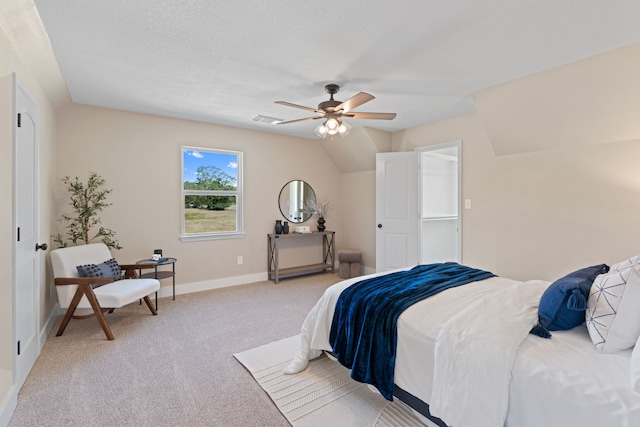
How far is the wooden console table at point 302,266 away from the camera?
507 centimetres

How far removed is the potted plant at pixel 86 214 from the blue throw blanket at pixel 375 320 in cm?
319

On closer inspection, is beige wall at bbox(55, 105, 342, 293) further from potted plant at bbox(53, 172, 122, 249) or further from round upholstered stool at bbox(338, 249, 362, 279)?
round upholstered stool at bbox(338, 249, 362, 279)

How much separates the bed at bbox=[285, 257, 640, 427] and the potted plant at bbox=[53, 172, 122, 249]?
12.2ft

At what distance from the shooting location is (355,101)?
271 cm

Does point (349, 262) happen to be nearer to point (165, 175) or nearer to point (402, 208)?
point (402, 208)

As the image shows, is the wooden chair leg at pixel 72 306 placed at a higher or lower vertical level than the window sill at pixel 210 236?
lower

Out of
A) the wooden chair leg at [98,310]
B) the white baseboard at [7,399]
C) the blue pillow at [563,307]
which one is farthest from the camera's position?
the wooden chair leg at [98,310]

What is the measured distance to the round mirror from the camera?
17.8 ft

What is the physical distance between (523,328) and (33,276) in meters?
3.54

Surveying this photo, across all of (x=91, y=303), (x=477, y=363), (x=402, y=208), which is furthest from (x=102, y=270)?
(x=402, y=208)

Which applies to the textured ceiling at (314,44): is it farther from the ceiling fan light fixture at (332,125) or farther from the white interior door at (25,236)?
the white interior door at (25,236)

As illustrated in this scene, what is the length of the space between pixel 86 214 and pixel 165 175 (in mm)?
1054

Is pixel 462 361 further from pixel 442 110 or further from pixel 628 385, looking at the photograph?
pixel 442 110

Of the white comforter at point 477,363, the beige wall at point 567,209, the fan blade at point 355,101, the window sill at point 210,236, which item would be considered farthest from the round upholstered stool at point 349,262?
the white comforter at point 477,363
